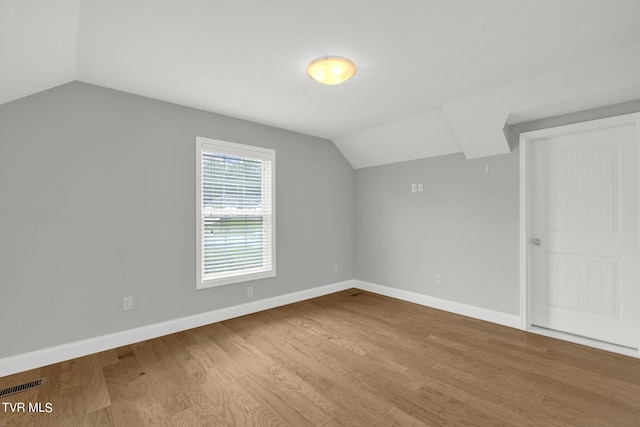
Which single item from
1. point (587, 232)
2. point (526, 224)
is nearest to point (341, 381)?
point (526, 224)

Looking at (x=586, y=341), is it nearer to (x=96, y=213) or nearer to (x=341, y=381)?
(x=341, y=381)

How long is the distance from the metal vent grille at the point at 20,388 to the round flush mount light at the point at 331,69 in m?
3.25

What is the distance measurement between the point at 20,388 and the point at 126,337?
0.77 metres

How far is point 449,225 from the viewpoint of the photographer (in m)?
3.86

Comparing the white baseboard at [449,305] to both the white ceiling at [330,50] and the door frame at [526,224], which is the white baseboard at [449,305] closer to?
the door frame at [526,224]

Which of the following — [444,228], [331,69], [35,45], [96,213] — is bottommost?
[444,228]

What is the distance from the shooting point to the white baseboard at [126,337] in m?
2.30

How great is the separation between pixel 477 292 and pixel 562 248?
104cm

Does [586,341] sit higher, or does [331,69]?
[331,69]

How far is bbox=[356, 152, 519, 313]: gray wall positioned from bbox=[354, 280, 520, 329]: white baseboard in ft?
0.21

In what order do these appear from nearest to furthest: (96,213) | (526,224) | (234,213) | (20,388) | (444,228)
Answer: (20,388)
(96,213)
(526,224)
(234,213)
(444,228)

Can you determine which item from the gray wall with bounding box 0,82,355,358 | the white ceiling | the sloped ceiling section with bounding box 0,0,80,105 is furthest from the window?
the sloped ceiling section with bounding box 0,0,80,105

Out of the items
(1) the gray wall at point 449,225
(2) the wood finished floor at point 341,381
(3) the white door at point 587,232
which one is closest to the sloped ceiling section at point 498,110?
(1) the gray wall at point 449,225

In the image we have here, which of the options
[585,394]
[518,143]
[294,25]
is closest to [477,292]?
[585,394]
